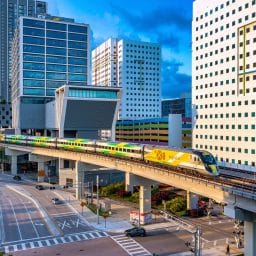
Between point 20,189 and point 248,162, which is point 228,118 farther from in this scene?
point 20,189

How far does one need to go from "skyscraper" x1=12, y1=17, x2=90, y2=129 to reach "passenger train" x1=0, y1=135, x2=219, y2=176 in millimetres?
44475

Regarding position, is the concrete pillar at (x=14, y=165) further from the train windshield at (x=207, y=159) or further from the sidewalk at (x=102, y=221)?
the train windshield at (x=207, y=159)

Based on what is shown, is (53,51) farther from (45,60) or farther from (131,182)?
(131,182)

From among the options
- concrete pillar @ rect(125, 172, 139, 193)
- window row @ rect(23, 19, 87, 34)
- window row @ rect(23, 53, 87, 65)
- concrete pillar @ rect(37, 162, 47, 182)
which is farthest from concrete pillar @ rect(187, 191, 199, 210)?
window row @ rect(23, 19, 87, 34)

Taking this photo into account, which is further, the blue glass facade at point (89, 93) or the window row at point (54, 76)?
the window row at point (54, 76)

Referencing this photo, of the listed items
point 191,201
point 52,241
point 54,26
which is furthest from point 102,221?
point 54,26

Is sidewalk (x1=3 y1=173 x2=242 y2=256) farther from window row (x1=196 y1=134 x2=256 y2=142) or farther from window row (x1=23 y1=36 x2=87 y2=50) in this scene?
window row (x1=23 y1=36 x2=87 y2=50)

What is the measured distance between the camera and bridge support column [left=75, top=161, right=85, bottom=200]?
8419 cm

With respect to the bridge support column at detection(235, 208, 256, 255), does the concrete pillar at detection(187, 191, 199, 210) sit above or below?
below

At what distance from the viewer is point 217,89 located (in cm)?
9606

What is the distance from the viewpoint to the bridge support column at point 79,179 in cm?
8419

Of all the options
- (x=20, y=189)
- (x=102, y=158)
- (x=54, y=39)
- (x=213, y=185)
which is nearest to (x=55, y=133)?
(x=54, y=39)

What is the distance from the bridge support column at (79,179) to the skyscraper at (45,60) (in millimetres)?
64664

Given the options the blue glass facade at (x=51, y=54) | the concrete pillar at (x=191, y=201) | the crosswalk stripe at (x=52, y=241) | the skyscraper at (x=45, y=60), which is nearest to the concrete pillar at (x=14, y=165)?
the skyscraper at (x=45, y=60)
